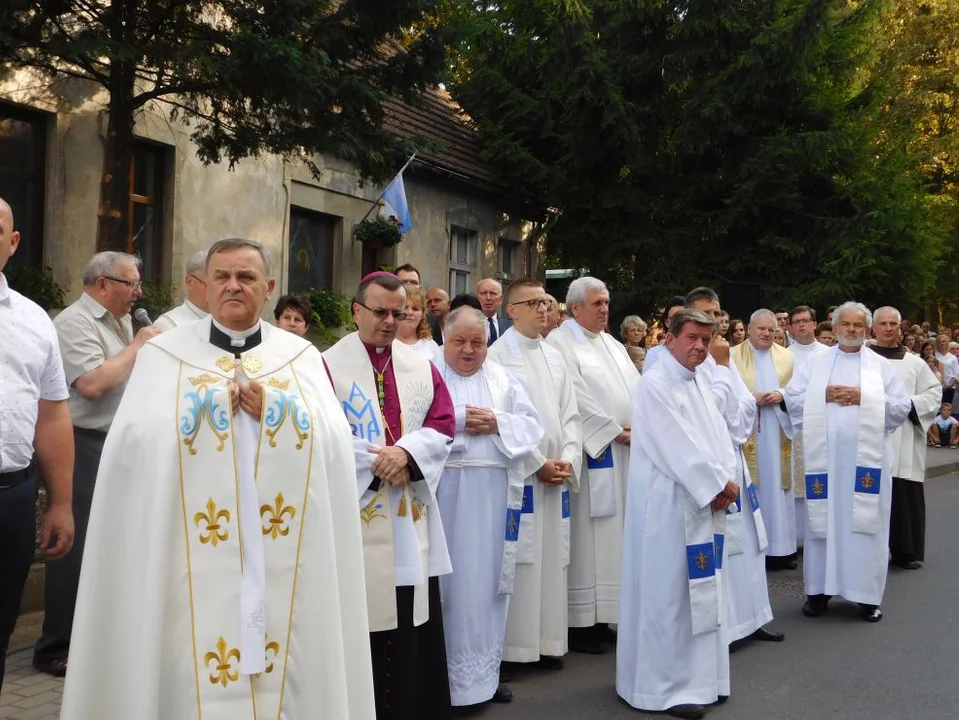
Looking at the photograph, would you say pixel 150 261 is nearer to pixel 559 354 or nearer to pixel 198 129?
pixel 198 129

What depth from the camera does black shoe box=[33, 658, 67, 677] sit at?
18.1ft

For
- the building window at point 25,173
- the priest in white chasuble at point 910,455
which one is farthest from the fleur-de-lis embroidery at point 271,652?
the building window at point 25,173

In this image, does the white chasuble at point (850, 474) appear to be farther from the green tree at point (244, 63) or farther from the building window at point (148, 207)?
the building window at point (148, 207)

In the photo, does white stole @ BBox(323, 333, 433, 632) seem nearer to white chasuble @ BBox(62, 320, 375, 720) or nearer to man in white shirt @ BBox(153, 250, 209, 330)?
white chasuble @ BBox(62, 320, 375, 720)

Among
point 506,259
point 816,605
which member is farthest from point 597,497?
point 506,259

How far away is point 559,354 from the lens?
679 centimetres

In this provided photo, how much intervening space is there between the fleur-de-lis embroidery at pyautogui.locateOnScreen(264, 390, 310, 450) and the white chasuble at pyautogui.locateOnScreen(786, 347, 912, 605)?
5.22 m

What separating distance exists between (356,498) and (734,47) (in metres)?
16.6

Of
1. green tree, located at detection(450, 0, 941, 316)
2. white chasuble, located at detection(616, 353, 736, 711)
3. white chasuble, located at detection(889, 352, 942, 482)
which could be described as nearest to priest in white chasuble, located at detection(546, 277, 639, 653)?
white chasuble, located at detection(616, 353, 736, 711)

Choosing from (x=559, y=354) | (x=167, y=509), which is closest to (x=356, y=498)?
(x=167, y=509)

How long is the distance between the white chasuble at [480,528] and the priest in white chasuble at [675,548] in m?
0.66

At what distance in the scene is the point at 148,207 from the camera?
12.1 meters

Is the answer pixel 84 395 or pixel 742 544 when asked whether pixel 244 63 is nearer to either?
pixel 84 395

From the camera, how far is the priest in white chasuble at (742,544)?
21.4ft
